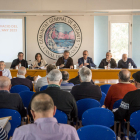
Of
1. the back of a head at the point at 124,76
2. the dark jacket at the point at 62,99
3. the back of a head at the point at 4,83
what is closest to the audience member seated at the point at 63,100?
the dark jacket at the point at 62,99

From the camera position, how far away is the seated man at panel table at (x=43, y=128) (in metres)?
1.16

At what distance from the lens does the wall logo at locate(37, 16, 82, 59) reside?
812 cm

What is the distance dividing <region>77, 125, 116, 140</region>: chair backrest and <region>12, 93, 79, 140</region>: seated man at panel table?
0.26 m

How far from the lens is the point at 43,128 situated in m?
1.18

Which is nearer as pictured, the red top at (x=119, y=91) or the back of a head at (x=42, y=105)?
the back of a head at (x=42, y=105)

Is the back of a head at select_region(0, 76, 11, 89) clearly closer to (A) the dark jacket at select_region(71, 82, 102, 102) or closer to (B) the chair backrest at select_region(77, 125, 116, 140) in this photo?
(A) the dark jacket at select_region(71, 82, 102, 102)

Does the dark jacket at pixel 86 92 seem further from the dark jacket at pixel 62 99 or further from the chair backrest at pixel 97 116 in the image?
the chair backrest at pixel 97 116

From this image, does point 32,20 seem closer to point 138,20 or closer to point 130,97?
point 138,20

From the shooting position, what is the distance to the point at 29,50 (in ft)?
26.6

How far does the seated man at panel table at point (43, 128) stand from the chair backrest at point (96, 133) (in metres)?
0.26

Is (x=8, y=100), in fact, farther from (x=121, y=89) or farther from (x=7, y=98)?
(x=121, y=89)

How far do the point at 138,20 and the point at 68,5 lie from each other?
113 inches

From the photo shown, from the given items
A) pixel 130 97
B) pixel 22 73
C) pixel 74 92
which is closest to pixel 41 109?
pixel 130 97

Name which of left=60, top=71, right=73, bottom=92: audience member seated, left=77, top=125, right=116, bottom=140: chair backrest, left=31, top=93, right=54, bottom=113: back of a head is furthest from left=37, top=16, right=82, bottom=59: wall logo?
left=31, top=93, right=54, bottom=113: back of a head
